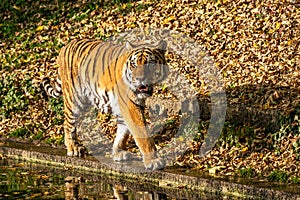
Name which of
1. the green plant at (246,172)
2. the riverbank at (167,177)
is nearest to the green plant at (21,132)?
the riverbank at (167,177)

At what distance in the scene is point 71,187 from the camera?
30.7 ft

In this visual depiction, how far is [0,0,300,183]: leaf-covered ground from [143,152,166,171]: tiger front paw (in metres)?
0.47

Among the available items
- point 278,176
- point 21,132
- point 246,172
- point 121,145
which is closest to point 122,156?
point 121,145

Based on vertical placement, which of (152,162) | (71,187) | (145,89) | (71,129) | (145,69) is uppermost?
(145,69)

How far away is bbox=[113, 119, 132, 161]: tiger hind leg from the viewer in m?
10.3

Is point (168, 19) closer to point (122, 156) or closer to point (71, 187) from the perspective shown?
point (122, 156)

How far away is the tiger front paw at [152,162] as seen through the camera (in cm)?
952

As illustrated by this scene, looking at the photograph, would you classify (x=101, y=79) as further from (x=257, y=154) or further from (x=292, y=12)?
(x=292, y=12)

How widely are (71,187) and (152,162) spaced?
954 millimetres

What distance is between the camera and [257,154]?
31.4 ft

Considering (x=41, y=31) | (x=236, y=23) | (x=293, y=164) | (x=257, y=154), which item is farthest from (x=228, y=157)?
(x=41, y=31)

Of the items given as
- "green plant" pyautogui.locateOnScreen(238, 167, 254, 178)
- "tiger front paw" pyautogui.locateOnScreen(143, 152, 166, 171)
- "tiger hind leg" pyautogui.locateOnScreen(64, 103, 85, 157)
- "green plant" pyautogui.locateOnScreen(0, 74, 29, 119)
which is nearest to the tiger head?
"tiger front paw" pyautogui.locateOnScreen(143, 152, 166, 171)

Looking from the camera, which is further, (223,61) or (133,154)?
(223,61)

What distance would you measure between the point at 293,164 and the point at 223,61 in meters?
3.51
